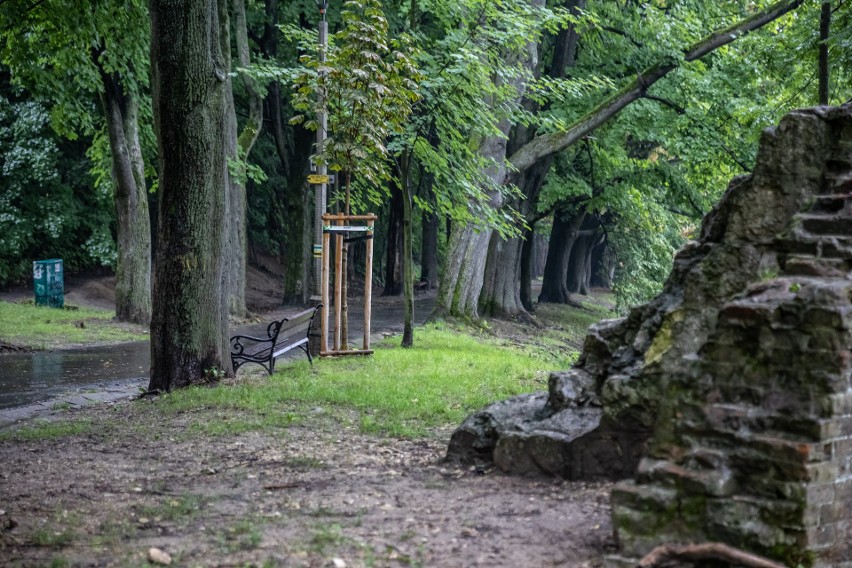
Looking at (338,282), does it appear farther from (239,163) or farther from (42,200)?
(42,200)

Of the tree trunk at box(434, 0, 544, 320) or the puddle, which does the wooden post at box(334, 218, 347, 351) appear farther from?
the tree trunk at box(434, 0, 544, 320)

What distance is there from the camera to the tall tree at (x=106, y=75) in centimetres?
1527

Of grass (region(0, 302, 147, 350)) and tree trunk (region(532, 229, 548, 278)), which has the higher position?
tree trunk (region(532, 229, 548, 278))

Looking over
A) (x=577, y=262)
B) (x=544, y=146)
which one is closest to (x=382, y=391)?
(x=544, y=146)

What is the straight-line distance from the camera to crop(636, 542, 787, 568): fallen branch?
4.99 metres

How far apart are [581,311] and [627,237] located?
664 cm

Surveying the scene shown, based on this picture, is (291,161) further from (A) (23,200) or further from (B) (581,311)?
(B) (581,311)

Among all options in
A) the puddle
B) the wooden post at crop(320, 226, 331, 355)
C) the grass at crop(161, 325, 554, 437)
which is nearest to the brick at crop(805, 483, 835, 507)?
the grass at crop(161, 325, 554, 437)

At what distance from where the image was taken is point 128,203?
21391 mm

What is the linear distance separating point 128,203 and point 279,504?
15.9 meters

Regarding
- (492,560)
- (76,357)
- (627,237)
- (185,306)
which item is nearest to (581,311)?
(627,237)

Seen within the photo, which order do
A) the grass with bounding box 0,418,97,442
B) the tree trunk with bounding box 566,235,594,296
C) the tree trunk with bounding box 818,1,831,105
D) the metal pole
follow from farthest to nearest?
the tree trunk with bounding box 566,235,594,296 < the metal pole < the tree trunk with bounding box 818,1,831,105 < the grass with bounding box 0,418,97,442

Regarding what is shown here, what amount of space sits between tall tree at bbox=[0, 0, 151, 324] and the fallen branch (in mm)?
12298

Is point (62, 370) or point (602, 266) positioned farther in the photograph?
point (602, 266)
